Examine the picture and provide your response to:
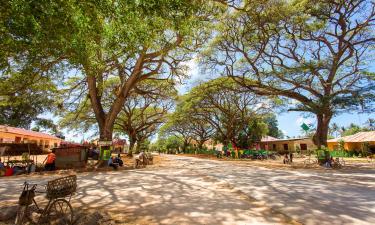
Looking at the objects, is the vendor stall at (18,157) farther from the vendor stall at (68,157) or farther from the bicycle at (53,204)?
the bicycle at (53,204)

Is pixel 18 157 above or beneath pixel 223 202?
above

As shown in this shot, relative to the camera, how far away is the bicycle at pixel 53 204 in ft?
17.2

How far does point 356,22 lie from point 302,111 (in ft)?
21.3

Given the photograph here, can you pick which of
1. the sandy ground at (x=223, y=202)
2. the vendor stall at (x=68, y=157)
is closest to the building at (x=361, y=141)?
the sandy ground at (x=223, y=202)

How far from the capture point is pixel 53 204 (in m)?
5.35

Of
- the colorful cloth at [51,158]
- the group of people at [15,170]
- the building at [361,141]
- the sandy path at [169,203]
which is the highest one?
the building at [361,141]

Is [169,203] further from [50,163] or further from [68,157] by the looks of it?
[68,157]

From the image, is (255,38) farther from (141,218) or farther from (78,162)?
(141,218)

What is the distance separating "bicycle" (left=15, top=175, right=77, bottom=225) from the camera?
5250 millimetres

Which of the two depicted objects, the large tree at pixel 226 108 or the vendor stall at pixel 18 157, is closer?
the vendor stall at pixel 18 157

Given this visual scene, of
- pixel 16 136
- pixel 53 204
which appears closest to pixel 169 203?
pixel 53 204

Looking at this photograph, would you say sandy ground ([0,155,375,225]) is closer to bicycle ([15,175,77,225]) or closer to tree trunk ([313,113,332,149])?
bicycle ([15,175,77,225])

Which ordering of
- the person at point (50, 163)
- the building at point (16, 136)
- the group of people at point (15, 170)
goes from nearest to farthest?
the group of people at point (15, 170) → the person at point (50, 163) → the building at point (16, 136)

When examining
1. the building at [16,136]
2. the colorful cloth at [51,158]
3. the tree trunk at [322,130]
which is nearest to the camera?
the colorful cloth at [51,158]
